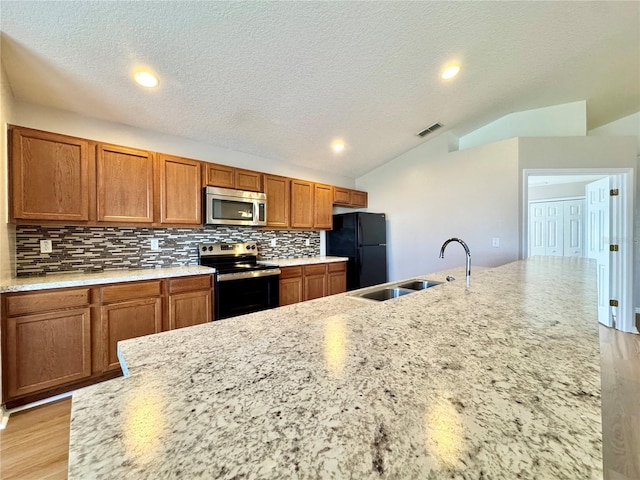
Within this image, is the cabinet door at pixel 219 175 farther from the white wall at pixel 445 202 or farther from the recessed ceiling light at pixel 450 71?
the white wall at pixel 445 202

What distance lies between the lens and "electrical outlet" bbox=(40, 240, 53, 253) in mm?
2145

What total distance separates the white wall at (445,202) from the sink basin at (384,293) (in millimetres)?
2263

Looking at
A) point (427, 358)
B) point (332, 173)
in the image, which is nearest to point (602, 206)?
point (332, 173)

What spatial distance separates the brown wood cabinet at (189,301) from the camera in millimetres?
2322

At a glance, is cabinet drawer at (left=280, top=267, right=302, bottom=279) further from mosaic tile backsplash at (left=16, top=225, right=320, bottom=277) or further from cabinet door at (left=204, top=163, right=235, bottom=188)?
cabinet door at (left=204, top=163, right=235, bottom=188)

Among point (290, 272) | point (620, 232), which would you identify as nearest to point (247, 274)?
point (290, 272)

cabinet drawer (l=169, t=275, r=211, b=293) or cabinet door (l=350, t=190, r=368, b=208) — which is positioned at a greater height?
cabinet door (l=350, t=190, r=368, b=208)

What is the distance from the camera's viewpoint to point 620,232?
3.21m

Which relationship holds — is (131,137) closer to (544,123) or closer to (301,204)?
(301,204)

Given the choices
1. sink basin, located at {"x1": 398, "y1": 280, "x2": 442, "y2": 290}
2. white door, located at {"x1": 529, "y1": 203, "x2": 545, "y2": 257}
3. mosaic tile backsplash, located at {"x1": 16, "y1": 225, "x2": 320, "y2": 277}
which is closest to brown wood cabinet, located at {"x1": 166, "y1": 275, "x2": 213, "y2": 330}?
mosaic tile backsplash, located at {"x1": 16, "y1": 225, "x2": 320, "y2": 277}

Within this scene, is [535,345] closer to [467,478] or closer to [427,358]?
[427,358]

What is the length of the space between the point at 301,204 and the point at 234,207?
106 cm

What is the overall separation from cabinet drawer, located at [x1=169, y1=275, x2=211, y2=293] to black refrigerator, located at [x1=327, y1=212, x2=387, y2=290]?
2.13 m

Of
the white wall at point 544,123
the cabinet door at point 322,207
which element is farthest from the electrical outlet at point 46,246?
the white wall at point 544,123
